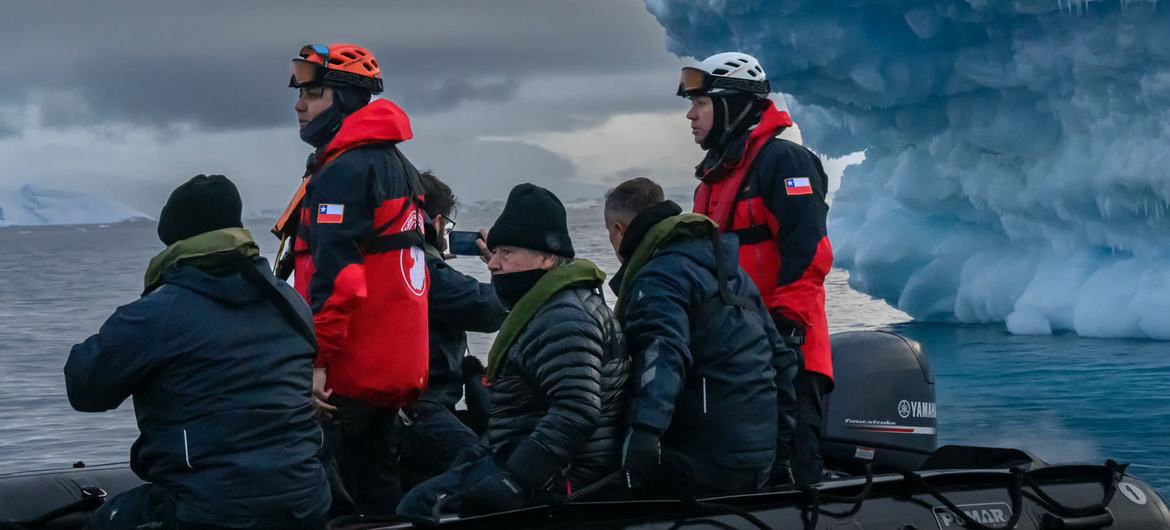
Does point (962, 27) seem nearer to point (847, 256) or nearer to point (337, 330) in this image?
point (847, 256)

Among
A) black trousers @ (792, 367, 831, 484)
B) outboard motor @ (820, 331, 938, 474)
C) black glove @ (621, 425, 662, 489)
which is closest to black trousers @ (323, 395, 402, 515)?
black glove @ (621, 425, 662, 489)

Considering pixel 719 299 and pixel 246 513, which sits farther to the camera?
pixel 719 299

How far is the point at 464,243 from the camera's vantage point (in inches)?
169

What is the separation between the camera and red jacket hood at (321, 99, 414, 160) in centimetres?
381

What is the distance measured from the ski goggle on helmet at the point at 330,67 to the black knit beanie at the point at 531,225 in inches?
31.5

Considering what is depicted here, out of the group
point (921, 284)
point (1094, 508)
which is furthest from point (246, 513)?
point (921, 284)

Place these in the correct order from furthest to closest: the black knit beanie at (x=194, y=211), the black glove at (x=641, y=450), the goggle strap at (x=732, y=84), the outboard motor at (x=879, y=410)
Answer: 1. the outboard motor at (x=879, y=410)
2. the goggle strap at (x=732, y=84)
3. the black glove at (x=641, y=450)
4. the black knit beanie at (x=194, y=211)

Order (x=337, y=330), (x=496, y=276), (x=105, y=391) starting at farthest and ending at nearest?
(x=337, y=330) → (x=496, y=276) → (x=105, y=391)

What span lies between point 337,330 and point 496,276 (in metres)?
0.54

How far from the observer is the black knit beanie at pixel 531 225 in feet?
11.0

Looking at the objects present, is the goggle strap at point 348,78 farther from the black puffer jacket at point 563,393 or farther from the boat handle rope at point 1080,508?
the boat handle rope at point 1080,508

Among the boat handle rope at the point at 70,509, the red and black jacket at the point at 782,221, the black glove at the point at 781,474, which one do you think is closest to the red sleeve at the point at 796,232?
the red and black jacket at the point at 782,221

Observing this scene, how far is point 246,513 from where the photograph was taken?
3043 millimetres

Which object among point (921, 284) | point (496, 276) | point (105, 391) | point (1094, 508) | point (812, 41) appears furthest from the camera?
point (921, 284)
